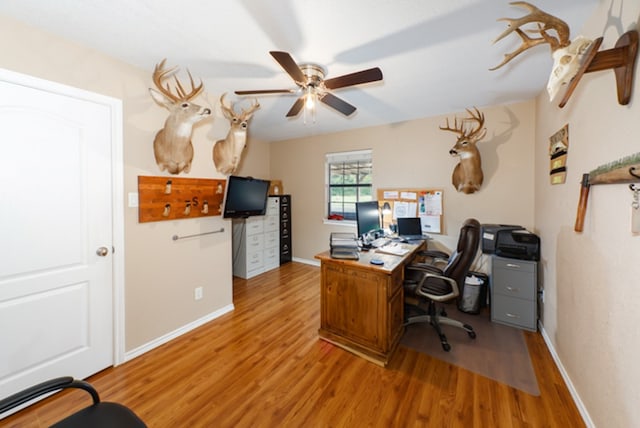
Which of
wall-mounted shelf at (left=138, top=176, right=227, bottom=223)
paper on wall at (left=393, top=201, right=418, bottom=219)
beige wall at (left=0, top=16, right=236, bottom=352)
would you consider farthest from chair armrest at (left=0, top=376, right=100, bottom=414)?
paper on wall at (left=393, top=201, right=418, bottom=219)

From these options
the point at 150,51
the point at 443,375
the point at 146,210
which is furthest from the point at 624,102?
the point at 146,210

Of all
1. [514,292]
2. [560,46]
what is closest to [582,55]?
[560,46]

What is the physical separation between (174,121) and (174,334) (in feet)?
6.75

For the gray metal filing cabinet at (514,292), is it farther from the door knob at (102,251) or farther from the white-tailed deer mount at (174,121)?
the door knob at (102,251)

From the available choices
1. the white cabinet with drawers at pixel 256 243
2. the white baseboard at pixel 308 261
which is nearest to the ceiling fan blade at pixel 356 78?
the white cabinet with drawers at pixel 256 243

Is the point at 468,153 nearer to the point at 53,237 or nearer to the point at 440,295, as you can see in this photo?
the point at 440,295

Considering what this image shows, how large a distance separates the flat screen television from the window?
1619mm

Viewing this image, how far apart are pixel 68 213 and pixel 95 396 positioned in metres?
1.37

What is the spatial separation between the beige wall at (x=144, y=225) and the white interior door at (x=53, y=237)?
0.14 meters

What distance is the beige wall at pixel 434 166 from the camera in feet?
9.73

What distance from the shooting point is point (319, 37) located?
173cm

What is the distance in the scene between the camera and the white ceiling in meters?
1.46

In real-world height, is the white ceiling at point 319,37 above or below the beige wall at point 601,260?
above

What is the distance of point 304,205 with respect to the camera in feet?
15.9
